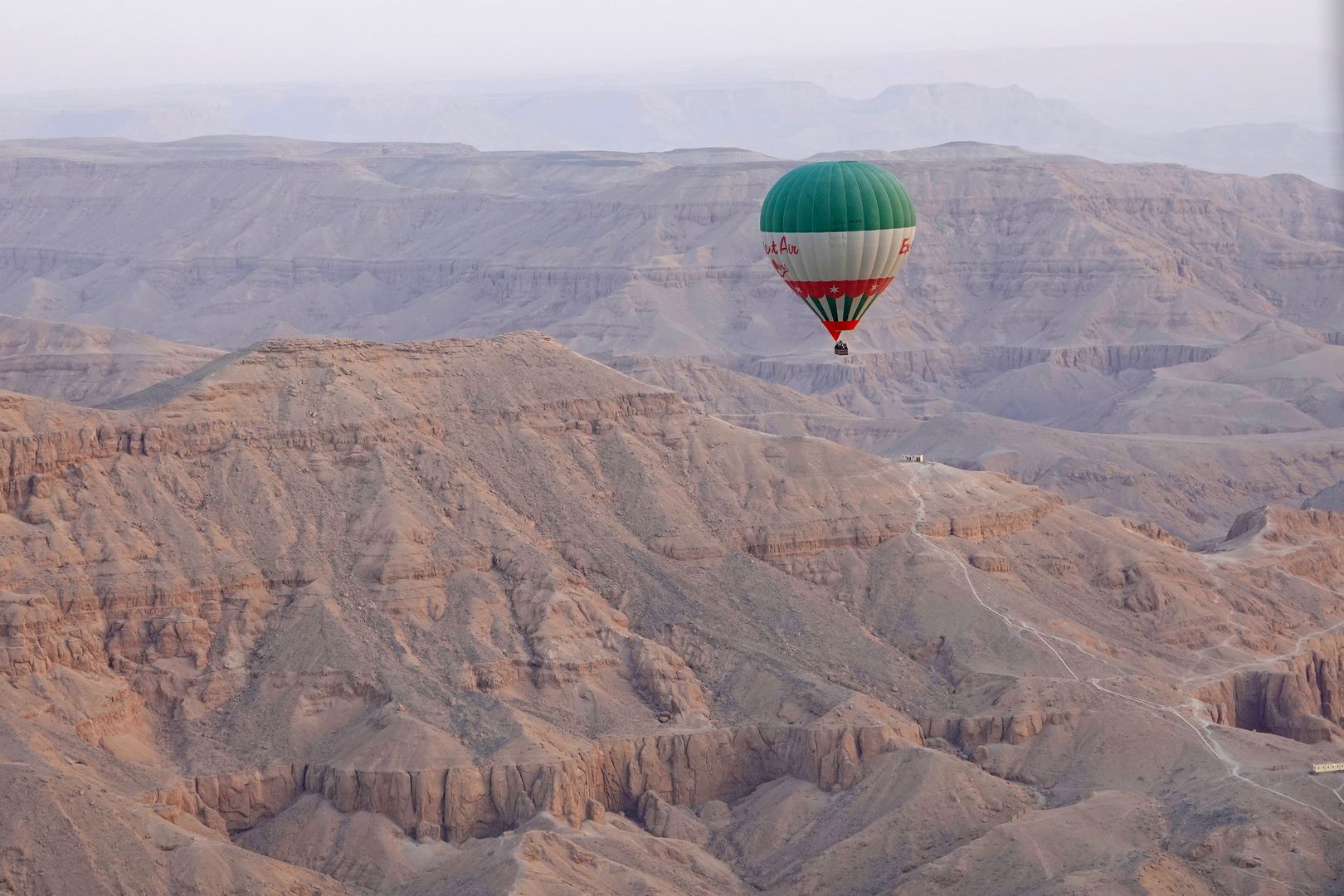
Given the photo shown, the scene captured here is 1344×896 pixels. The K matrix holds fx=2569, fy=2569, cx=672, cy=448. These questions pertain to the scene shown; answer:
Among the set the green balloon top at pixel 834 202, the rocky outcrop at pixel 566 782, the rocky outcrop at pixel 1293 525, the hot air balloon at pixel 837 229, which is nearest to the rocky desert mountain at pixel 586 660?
the rocky outcrop at pixel 566 782

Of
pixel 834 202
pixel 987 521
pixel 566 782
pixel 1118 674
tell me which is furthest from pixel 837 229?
pixel 566 782

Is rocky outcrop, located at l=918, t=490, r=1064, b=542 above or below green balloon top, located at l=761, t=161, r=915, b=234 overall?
below

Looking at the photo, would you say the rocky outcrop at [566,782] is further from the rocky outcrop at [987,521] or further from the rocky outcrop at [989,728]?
the rocky outcrop at [987,521]

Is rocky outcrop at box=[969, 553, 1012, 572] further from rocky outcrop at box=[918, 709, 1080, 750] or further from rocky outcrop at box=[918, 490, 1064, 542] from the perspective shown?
rocky outcrop at box=[918, 709, 1080, 750]

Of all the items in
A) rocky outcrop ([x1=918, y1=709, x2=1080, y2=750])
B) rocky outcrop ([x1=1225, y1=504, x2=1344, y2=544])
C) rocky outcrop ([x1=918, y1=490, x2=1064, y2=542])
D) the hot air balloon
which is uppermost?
the hot air balloon

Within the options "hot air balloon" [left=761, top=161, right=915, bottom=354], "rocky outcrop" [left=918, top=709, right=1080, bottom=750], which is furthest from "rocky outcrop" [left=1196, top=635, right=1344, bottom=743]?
"hot air balloon" [left=761, top=161, right=915, bottom=354]
